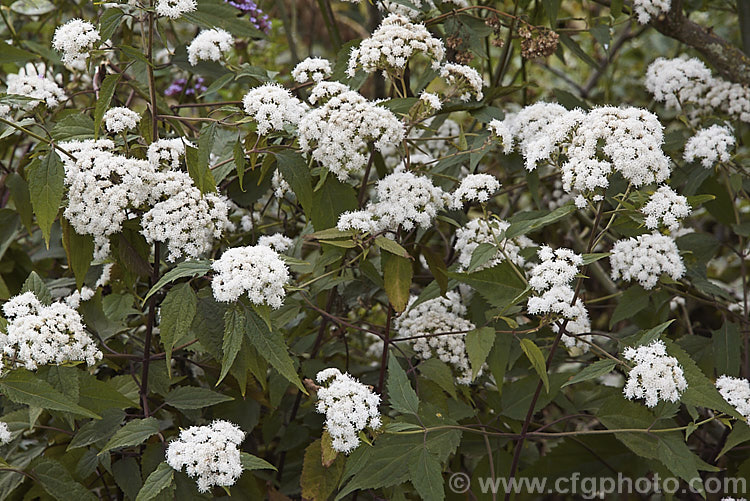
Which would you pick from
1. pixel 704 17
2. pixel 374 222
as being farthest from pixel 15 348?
pixel 704 17

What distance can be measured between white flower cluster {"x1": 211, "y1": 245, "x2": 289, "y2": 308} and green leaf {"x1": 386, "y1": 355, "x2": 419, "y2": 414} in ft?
1.29

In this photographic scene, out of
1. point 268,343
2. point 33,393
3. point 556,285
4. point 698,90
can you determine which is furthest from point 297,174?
point 698,90

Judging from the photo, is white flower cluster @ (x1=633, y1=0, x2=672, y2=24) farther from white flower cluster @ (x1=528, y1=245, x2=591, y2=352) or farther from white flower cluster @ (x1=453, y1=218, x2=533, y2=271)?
white flower cluster @ (x1=528, y1=245, x2=591, y2=352)

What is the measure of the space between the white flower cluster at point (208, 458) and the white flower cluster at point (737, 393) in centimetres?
143

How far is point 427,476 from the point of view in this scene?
183 cm

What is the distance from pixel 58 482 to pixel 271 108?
1.16 metres

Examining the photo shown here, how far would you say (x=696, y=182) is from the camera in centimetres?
262

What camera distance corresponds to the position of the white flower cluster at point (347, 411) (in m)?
1.81

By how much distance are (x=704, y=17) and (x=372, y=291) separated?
15.3 ft

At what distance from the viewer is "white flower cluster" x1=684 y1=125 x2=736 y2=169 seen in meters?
2.54

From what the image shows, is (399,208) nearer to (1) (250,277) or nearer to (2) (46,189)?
(1) (250,277)

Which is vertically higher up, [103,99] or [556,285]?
[103,99]

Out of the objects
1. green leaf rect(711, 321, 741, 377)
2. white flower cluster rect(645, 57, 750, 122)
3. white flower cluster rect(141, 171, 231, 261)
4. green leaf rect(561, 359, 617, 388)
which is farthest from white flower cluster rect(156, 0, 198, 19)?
green leaf rect(711, 321, 741, 377)

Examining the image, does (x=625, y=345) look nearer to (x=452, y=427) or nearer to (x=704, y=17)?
(x=452, y=427)
